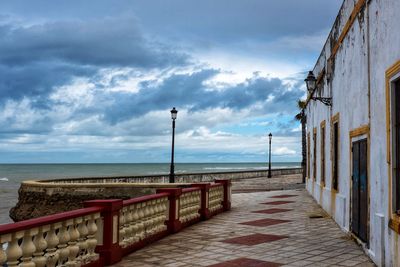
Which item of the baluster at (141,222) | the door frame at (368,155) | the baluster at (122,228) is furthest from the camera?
the baluster at (141,222)

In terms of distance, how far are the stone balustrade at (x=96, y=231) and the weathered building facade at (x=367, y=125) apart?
4.22m

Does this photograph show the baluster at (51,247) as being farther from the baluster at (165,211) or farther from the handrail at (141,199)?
the baluster at (165,211)

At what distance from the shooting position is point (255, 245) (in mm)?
8883

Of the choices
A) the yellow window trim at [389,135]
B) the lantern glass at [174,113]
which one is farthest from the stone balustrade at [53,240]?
the lantern glass at [174,113]

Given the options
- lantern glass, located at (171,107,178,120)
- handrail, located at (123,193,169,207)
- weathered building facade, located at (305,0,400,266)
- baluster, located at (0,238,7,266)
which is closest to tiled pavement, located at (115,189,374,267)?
weathered building facade, located at (305,0,400,266)

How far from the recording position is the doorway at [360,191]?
27.0ft

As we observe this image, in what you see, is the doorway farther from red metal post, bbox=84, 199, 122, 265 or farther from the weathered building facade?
red metal post, bbox=84, 199, 122, 265

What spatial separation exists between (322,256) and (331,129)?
238 inches

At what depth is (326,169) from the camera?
14383mm

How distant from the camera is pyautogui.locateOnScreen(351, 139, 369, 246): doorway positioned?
8.23 m

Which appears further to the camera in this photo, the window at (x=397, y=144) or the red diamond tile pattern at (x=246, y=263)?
the red diamond tile pattern at (x=246, y=263)

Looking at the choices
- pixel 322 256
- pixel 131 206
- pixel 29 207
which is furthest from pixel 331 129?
pixel 29 207

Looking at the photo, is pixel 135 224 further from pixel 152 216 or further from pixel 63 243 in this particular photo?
pixel 63 243

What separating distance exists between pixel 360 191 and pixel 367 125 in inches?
59.7
